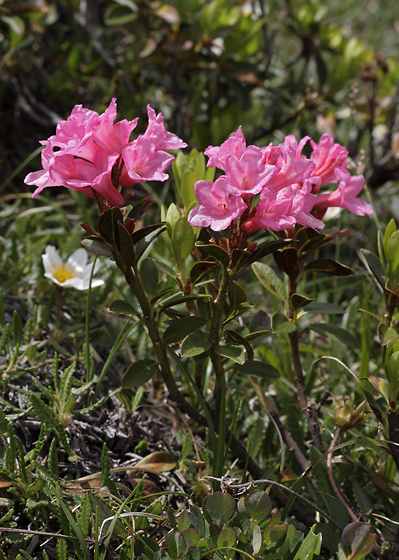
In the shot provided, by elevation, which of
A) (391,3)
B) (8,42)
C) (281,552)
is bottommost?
(281,552)

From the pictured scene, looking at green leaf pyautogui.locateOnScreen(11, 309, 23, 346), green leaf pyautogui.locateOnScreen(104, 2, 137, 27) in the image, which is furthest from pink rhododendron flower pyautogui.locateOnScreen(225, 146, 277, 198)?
green leaf pyautogui.locateOnScreen(104, 2, 137, 27)

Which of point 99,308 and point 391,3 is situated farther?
point 391,3

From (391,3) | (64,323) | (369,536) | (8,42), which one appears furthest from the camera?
(391,3)

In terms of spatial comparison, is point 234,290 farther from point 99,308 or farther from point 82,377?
point 99,308

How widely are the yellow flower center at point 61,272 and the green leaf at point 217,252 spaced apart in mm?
880

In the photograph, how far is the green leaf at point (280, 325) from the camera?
47.9 inches

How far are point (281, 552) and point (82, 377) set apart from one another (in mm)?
821

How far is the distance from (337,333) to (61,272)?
3.13ft

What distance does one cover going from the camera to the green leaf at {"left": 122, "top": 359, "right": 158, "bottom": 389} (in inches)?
46.6

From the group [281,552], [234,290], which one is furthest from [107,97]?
[281,552]

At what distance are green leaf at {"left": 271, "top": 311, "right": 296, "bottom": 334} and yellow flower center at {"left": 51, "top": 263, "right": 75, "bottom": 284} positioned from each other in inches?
32.9

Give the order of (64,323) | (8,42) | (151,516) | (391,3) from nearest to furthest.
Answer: (151,516) < (64,323) < (8,42) < (391,3)

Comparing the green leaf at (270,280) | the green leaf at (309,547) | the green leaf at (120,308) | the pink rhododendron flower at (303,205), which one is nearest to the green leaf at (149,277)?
the green leaf at (120,308)

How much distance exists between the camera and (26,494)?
1.23 metres
